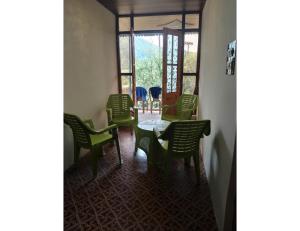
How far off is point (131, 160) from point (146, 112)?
10.9 feet

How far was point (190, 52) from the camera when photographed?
4746mm

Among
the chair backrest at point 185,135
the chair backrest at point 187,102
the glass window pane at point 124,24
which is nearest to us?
the chair backrest at point 185,135

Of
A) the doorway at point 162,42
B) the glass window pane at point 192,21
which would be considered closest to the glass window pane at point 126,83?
the doorway at point 162,42

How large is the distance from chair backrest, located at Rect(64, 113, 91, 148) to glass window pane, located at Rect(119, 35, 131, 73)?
8.92 feet

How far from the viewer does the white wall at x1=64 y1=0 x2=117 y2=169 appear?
2.78 m

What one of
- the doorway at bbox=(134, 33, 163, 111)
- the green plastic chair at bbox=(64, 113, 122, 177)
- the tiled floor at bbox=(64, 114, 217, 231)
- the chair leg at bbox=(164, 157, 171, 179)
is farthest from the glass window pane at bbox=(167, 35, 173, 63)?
the chair leg at bbox=(164, 157, 171, 179)

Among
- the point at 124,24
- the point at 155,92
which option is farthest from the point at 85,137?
the point at 155,92

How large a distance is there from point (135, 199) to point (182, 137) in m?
0.80

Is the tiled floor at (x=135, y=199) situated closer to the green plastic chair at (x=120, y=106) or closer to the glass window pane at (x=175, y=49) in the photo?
the green plastic chair at (x=120, y=106)

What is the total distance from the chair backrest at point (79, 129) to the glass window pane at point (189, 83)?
9.93ft

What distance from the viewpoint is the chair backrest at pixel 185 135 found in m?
2.14

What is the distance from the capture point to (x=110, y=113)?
371cm
